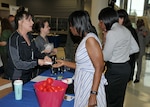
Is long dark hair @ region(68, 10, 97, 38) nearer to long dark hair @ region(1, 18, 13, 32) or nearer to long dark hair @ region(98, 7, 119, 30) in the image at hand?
long dark hair @ region(98, 7, 119, 30)

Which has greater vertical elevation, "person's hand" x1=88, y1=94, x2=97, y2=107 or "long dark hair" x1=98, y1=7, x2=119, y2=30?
"long dark hair" x1=98, y1=7, x2=119, y2=30

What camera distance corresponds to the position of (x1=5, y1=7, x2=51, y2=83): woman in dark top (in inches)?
79.9

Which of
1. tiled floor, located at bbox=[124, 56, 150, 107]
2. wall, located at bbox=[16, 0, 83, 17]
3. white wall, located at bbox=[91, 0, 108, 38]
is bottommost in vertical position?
tiled floor, located at bbox=[124, 56, 150, 107]

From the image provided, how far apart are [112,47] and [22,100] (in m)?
1.12

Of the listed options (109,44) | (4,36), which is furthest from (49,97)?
(4,36)

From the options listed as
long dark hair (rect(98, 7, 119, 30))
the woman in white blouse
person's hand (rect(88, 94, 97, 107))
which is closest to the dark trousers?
the woman in white blouse

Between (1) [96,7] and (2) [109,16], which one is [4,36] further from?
(2) [109,16]

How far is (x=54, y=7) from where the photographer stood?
48.4 ft

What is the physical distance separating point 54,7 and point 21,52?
43.2 ft

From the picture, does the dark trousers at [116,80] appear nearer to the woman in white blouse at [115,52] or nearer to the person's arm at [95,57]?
the woman in white blouse at [115,52]

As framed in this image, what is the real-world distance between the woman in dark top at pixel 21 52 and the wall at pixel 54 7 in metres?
12.3

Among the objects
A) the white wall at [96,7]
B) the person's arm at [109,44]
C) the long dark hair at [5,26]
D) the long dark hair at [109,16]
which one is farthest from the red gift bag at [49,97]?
the white wall at [96,7]

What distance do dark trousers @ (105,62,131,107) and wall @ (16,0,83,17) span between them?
12168 mm

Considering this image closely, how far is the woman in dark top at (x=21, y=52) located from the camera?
203cm
